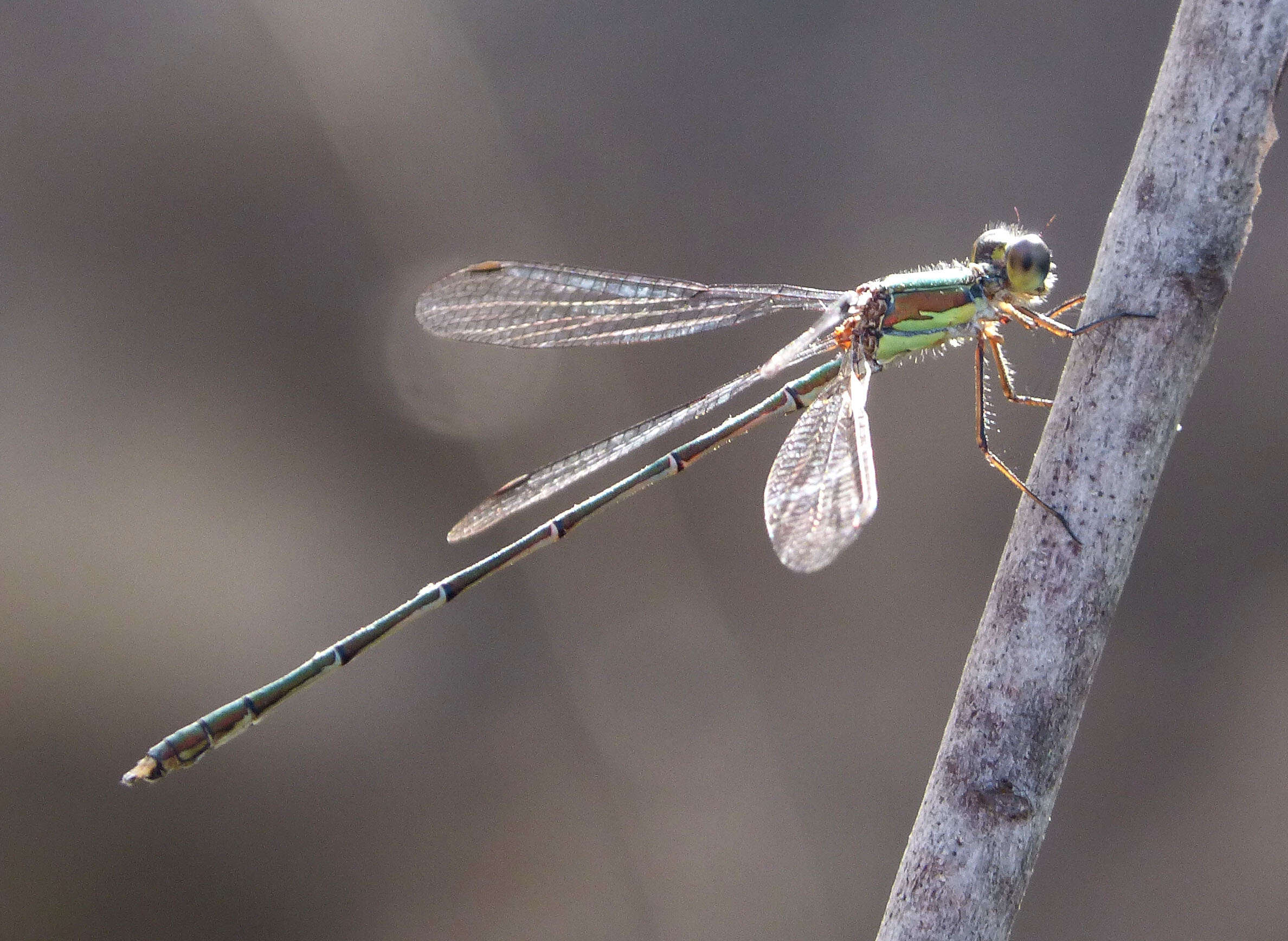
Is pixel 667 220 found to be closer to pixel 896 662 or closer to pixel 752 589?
pixel 752 589

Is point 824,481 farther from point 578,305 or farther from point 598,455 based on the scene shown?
point 578,305

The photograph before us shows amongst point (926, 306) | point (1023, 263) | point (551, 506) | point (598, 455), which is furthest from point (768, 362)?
point (551, 506)

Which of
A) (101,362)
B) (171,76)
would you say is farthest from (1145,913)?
(171,76)

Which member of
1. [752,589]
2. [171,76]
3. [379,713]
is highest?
[171,76]

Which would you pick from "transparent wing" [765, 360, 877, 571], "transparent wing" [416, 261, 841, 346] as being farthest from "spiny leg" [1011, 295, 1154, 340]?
"transparent wing" [416, 261, 841, 346]

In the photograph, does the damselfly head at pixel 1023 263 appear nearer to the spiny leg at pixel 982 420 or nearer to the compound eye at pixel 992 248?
the compound eye at pixel 992 248

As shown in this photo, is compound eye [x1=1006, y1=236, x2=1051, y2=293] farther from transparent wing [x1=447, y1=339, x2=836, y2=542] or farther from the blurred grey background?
the blurred grey background

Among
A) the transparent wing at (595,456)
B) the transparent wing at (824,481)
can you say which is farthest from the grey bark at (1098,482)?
the transparent wing at (595,456)
